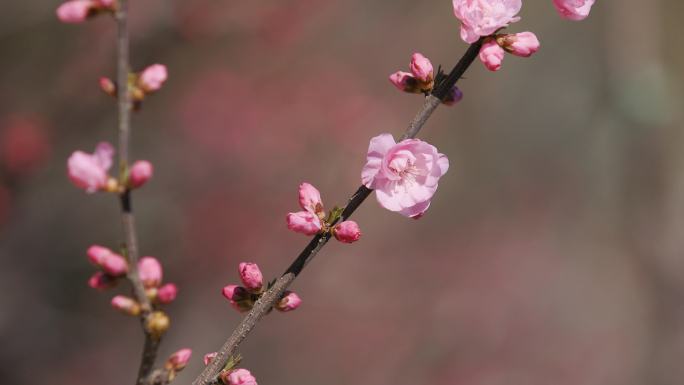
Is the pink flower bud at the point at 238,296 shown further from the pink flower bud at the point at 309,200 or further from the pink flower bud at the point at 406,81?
the pink flower bud at the point at 406,81

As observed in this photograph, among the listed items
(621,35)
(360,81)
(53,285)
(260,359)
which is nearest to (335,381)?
(260,359)

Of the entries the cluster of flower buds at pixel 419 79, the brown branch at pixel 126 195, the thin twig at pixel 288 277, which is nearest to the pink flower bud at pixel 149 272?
the brown branch at pixel 126 195

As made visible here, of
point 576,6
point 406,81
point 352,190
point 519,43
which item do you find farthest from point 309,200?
point 352,190

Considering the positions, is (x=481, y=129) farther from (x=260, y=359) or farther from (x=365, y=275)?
(x=260, y=359)

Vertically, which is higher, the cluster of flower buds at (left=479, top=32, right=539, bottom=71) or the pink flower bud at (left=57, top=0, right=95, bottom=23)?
the cluster of flower buds at (left=479, top=32, right=539, bottom=71)

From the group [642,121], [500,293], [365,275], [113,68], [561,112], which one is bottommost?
[365,275]

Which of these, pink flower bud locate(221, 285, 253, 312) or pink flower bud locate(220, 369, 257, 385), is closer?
pink flower bud locate(220, 369, 257, 385)

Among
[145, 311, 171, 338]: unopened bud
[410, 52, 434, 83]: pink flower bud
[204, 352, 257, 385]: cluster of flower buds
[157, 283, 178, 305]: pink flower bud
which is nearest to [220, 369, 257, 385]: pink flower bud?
[204, 352, 257, 385]: cluster of flower buds

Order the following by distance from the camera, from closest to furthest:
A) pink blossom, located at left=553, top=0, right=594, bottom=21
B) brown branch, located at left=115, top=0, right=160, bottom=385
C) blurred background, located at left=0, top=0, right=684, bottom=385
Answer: brown branch, located at left=115, top=0, right=160, bottom=385, pink blossom, located at left=553, top=0, right=594, bottom=21, blurred background, located at left=0, top=0, right=684, bottom=385

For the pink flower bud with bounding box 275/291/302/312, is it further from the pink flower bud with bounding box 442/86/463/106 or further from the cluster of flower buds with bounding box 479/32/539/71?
the cluster of flower buds with bounding box 479/32/539/71
